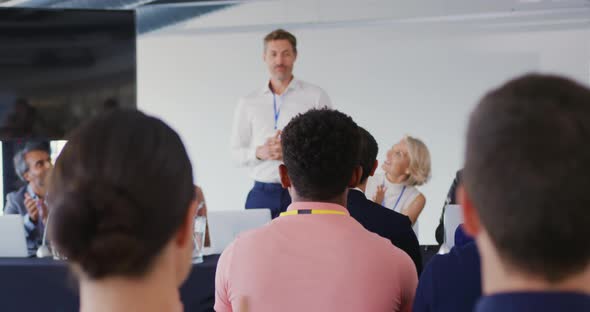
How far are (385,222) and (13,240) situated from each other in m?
1.87

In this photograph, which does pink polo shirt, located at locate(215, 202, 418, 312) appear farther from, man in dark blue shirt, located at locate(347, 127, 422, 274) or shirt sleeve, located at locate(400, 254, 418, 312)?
man in dark blue shirt, located at locate(347, 127, 422, 274)

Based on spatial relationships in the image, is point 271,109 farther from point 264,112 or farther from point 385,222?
point 385,222

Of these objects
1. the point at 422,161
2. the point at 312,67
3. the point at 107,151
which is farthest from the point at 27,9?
the point at 107,151

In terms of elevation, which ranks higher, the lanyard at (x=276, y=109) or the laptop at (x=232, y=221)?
the lanyard at (x=276, y=109)

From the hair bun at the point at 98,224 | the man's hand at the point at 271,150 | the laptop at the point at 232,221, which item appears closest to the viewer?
the hair bun at the point at 98,224

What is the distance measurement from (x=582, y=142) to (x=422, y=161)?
14.9ft

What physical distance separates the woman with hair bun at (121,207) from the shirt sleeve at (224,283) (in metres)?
1.10

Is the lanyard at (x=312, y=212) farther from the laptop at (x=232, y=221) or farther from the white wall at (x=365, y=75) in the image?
the white wall at (x=365, y=75)

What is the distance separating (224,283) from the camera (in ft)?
7.06

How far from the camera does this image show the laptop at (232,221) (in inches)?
134

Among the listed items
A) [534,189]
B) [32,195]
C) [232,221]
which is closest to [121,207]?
[534,189]

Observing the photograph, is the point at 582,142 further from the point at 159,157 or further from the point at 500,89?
the point at 159,157

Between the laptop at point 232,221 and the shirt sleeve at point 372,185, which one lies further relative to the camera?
the shirt sleeve at point 372,185

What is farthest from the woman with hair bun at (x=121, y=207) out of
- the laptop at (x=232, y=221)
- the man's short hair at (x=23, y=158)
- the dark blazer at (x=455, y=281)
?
the man's short hair at (x=23, y=158)
